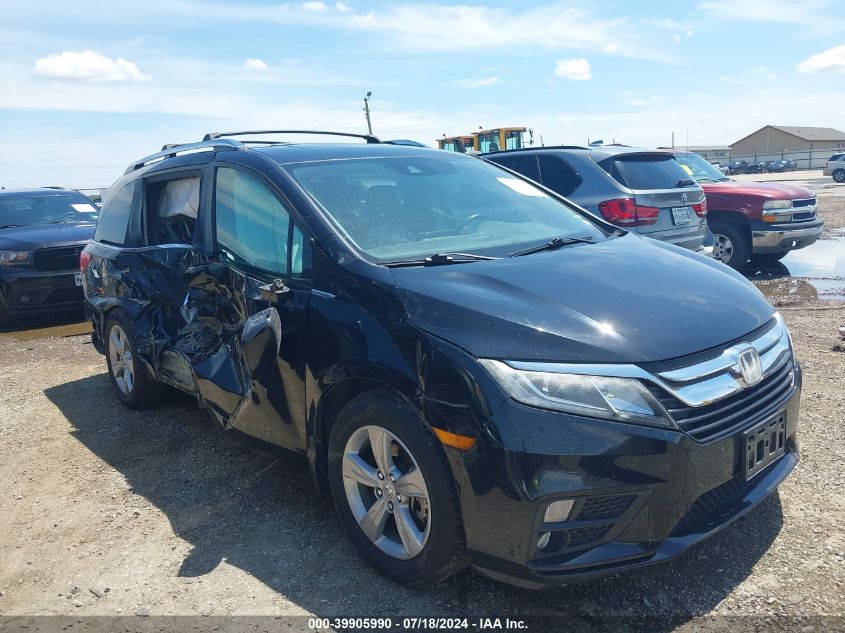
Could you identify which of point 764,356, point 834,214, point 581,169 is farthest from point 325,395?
point 834,214

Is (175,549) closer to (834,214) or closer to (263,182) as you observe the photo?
(263,182)

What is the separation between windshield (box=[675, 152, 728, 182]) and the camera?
10.3 metres

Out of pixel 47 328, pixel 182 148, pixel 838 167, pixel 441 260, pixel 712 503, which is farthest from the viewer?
pixel 838 167

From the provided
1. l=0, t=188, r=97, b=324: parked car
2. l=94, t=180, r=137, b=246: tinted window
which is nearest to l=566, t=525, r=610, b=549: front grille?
l=94, t=180, r=137, b=246: tinted window

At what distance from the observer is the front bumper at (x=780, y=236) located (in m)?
9.54

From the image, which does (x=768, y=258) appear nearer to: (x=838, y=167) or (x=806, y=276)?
(x=806, y=276)

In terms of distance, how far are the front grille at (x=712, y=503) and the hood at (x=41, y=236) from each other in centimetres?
803

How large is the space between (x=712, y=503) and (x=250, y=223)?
251 centimetres

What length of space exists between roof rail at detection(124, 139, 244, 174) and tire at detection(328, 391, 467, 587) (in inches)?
75.9

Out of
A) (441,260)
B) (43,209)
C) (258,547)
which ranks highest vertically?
(43,209)

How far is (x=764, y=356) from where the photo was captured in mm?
2789

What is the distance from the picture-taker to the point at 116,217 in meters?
5.34

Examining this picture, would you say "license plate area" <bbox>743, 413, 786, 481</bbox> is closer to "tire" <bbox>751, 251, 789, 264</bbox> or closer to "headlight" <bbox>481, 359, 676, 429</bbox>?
"headlight" <bbox>481, 359, 676, 429</bbox>

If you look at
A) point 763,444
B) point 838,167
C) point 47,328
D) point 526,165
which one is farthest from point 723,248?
point 838,167
